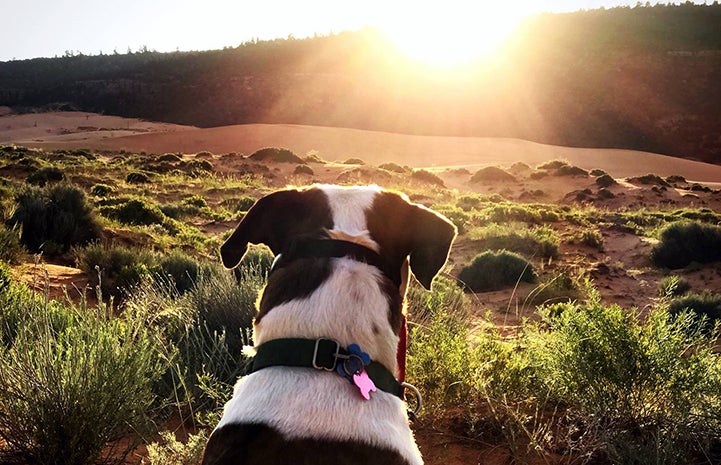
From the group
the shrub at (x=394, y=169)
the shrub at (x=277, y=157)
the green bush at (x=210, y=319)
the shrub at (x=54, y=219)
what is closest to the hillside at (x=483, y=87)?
the shrub at (x=277, y=157)

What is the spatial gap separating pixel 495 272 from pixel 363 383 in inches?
364

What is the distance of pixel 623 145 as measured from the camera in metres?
54.1

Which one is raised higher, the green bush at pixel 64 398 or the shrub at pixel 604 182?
the green bush at pixel 64 398

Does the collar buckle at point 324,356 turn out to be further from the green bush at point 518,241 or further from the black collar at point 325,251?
the green bush at point 518,241

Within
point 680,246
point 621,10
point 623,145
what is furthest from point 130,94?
point 680,246

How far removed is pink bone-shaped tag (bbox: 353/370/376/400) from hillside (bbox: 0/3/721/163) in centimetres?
5699

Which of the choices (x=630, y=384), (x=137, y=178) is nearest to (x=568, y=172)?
(x=137, y=178)

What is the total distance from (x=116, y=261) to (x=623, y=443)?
7432 millimetres

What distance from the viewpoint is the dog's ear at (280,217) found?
2.52 m

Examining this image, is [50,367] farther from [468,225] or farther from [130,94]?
[130,94]

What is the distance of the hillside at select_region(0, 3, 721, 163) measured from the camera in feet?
187

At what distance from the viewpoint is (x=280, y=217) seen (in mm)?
2578

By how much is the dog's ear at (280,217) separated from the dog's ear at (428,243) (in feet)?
1.28

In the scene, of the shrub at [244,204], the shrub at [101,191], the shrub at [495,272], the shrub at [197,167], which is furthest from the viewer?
the shrub at [197,167]
